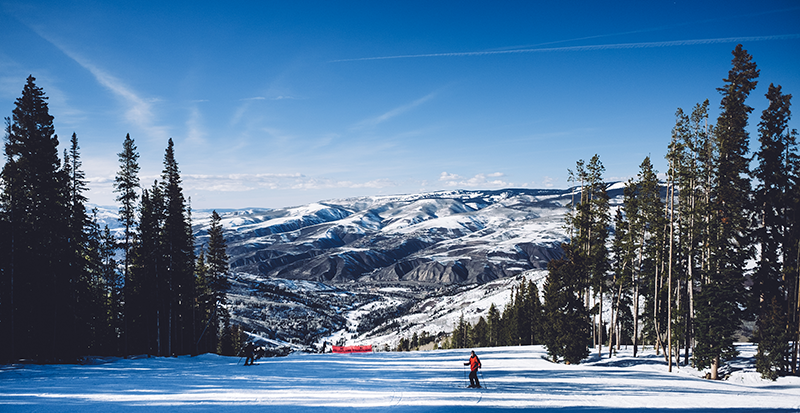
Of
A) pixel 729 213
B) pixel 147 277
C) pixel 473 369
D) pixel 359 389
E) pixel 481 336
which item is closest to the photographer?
pixel 359 389

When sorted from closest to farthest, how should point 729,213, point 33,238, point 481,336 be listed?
point 33,238, point 729,213, point 481,336

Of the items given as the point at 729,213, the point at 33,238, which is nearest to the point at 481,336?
the point at 729,213

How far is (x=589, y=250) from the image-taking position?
3666cm

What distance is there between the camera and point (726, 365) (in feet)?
104

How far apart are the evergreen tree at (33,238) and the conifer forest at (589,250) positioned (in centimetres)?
7

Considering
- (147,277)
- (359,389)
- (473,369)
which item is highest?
(147,277)

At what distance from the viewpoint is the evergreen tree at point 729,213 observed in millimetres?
28594

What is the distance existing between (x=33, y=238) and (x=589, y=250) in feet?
134

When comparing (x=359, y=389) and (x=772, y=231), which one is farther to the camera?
(x=772, y=231)

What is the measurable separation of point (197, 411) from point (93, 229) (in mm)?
25647

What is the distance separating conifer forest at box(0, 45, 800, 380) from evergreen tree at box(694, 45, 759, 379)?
0.08 metres

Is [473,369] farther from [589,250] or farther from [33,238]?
[33,238]

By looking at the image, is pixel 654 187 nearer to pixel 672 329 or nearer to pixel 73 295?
pixel 672 329

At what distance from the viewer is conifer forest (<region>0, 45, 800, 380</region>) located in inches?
1008
